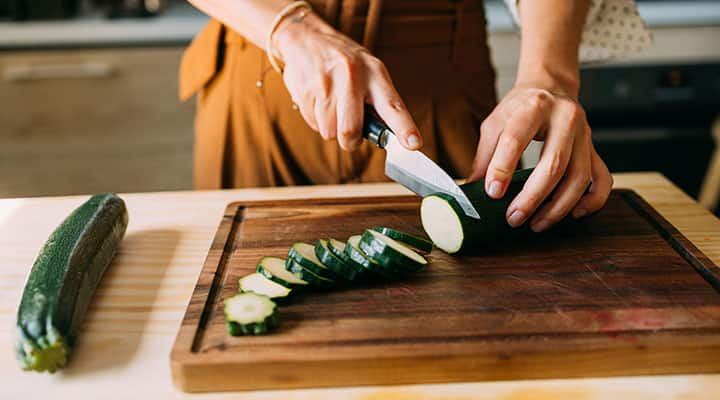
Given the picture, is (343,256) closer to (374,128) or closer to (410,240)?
(410,240)

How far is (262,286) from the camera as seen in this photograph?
1011 millimetres

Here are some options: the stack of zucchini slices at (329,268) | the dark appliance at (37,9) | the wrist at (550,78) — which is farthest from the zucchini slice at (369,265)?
the dark appliance at (37,9)

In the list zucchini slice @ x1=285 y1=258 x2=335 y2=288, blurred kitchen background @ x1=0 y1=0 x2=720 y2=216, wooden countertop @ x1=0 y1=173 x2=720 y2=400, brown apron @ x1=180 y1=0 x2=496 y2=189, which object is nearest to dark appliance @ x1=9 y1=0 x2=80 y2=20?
blurred kitchen background @ x1=0 y1=0 x2=720 y2=216

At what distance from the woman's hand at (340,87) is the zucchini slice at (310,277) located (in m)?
0.26

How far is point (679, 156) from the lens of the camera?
286 centimetres

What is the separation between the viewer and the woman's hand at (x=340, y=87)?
117 cm

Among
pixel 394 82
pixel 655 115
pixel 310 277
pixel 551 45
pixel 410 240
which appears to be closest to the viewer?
pixel 310 277

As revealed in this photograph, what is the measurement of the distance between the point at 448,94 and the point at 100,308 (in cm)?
89

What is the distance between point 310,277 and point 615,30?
43.4 inches

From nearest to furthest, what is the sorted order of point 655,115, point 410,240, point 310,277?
point 310,277
point 410,240
point 655,115

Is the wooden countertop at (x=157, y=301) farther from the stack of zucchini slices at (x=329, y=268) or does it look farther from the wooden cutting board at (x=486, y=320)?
the stack of zucchini slices at (x=329, y=268)

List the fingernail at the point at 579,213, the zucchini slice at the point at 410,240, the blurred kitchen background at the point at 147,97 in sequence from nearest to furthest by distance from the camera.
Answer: the zucchini slice at the point at 410,240 → the fingernail at the point at 579,213 → the blurred kitchen background at the point at 147,97

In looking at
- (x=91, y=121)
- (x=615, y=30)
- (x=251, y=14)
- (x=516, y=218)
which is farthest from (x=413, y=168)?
(x=91, y=121)

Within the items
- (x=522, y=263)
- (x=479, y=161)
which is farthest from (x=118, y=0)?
(x=522, y=263)
